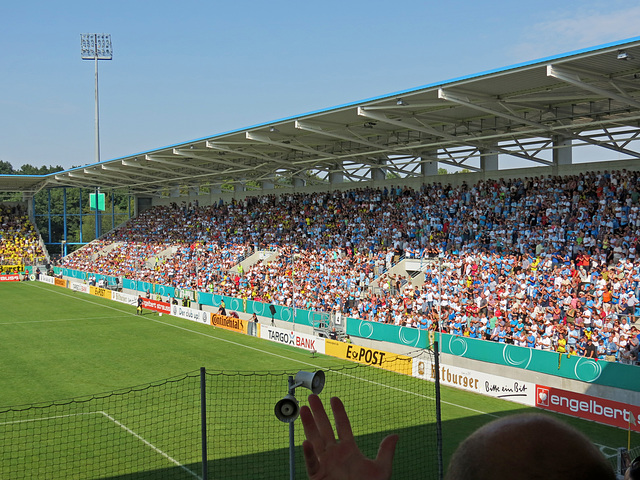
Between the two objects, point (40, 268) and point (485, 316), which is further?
point (40, 268)

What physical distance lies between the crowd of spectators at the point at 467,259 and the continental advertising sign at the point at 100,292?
345cm

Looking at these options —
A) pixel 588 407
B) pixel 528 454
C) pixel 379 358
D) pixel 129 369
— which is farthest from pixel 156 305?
pixel 528 454

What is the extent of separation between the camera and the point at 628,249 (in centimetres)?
2144

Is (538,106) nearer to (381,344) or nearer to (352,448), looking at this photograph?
(381,344)

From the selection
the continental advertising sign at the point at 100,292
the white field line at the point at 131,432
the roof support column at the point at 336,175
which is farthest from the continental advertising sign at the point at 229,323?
the continental advertising sign at the point at 100,292

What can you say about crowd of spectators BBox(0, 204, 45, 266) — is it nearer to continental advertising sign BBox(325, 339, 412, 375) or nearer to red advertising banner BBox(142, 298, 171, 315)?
red advertising banner BBox(142, 298, 171, 315)

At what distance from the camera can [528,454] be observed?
3.46 ft

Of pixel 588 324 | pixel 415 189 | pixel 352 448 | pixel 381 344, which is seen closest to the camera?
pixel 352 448

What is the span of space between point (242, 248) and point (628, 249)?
1053 inches

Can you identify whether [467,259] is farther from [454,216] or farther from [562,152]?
[562,152]

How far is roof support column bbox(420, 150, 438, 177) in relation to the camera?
1357 inches

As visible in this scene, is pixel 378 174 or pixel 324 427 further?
pixel 378 174

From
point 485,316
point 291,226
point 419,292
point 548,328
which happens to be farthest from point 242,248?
point 548,328

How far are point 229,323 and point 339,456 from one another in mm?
31684
